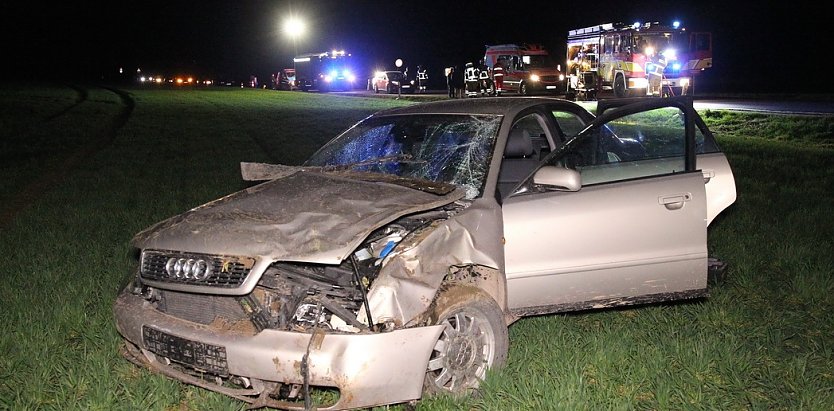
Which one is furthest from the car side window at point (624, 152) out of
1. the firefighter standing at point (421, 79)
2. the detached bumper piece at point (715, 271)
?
the firefighter standing at point (421, 79)

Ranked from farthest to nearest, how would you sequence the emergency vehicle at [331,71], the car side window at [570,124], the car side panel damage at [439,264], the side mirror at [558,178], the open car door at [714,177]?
the emergency vehicle at [331,71]
the car side window at [570,124]
the open car door at [714,177]
the side mirror at [558,178]
the car side panel damage at [439,264]

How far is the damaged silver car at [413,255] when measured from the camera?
3.77m

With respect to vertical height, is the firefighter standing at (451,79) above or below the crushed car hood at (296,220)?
above

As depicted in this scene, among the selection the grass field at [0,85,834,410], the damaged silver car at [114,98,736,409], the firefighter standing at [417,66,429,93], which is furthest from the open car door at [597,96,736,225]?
the firefighter standing at [417,66,429,93]

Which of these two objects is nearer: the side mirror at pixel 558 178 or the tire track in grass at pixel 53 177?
the side mirror at pixel 558 178

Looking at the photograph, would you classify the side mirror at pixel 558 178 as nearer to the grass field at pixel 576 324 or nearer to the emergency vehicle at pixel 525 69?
the grass field at pixel 576 324

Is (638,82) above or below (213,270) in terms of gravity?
above

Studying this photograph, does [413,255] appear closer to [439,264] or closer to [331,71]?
[439,264]

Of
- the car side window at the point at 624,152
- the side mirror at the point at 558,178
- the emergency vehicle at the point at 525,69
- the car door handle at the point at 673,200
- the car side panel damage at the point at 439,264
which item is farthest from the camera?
the emergency vehicle at the point at 525,69

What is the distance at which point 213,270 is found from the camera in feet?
12.9

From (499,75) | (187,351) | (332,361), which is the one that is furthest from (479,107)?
(499,75)

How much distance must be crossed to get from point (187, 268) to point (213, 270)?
0.18 meters

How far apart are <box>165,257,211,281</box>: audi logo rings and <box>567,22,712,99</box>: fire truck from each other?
2552 cm

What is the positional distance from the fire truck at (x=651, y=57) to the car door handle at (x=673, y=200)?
23.9 metres
